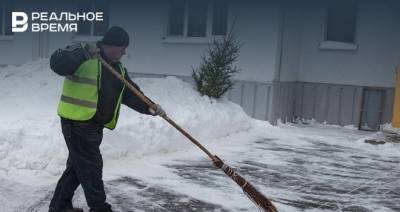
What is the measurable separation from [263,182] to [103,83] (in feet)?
9.31

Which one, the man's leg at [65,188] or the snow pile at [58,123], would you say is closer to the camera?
the man's leg at [65,188]

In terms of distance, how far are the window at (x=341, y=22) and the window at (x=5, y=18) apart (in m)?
10.1

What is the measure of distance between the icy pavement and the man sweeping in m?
0.70

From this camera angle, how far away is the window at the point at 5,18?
1628 cm

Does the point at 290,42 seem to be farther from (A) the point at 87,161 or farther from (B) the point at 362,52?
(A) the point at 87,161

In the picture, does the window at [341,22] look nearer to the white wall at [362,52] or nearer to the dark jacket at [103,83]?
the white wall at [362,52]

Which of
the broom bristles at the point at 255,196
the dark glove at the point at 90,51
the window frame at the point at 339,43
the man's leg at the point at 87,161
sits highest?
the window frame at the point at 339,43

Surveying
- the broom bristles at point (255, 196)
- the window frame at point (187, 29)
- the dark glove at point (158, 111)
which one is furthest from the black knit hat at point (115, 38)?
the window frame at point (187, 29)

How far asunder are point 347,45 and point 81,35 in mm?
7508

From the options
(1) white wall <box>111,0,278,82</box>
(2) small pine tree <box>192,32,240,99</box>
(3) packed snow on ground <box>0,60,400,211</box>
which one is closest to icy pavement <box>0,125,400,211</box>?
(3) packed snow on ground <box>0,60,400,211</box>

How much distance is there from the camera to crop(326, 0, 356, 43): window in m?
12.0

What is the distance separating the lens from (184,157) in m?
7.35

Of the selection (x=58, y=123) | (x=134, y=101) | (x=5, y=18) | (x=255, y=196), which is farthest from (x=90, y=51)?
(x=5, y=18)

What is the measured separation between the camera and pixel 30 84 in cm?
916
